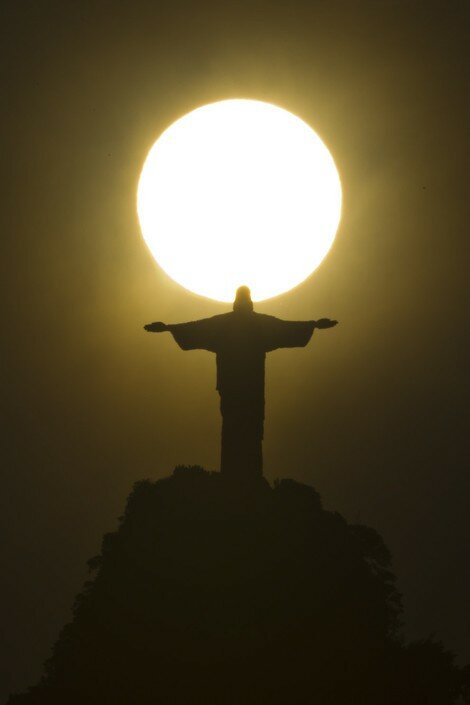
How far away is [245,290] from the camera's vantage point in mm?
18516

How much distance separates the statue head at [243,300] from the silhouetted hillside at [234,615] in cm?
293

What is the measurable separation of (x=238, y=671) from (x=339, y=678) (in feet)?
4.23

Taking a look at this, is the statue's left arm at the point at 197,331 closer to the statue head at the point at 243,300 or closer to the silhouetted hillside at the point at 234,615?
the statue head at the point at 243,300

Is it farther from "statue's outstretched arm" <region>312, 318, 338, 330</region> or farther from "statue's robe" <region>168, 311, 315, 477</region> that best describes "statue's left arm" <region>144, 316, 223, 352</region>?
"statue's outstretched arm" <region>312, 318, 338, 330</region>

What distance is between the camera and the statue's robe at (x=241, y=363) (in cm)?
1830

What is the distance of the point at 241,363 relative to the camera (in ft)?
61.3

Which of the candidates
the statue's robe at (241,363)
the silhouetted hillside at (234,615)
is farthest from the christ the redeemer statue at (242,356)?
the silhouetted hillside at (234,615)

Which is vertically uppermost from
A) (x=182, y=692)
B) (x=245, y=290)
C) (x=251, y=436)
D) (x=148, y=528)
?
(x=245, y=290)

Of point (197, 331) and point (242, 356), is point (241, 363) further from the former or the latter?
point (197, 331)

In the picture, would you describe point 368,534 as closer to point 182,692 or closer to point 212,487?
point 212,487

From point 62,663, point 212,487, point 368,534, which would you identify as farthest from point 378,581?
point 62,663

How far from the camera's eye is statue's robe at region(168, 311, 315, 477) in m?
18.3

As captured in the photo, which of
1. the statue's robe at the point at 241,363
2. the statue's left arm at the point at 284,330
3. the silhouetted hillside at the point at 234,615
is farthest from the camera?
the statue's left arm at the point at 284,330

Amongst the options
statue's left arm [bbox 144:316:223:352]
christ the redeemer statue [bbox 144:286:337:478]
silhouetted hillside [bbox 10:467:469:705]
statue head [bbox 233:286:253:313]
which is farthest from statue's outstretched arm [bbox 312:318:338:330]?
silhouetted hillside [bbox 10:467:469:705]
